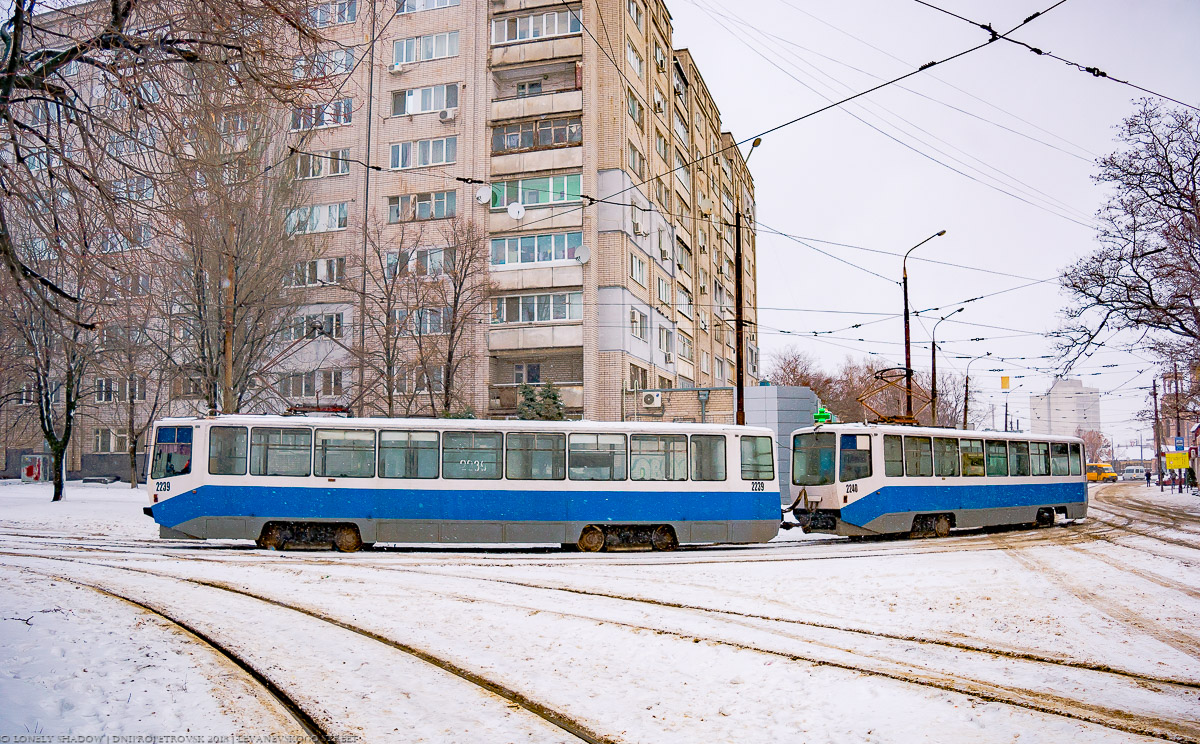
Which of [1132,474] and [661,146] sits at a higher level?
[661,146]

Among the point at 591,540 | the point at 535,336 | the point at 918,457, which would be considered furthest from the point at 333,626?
the point at 535,336

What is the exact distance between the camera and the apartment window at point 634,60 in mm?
39022

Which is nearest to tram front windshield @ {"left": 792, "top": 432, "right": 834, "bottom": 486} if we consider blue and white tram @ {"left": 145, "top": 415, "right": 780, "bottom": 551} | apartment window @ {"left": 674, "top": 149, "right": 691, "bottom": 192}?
blue and white tram @ {"left": 145, "top": 415, "right": 780, "bottom": 551}

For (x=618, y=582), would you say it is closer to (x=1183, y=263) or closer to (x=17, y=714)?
(x=17, y=714)

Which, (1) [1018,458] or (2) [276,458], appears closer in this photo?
(2) [276,458]

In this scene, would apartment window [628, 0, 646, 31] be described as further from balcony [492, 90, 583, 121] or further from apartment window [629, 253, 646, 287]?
apartment window [629, 253, 646, 287]

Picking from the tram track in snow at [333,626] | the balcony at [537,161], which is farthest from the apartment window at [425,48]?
the tram track in snow at [333,626]

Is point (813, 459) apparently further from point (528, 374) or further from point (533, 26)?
point (533, 26)

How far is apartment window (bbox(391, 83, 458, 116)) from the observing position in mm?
39219

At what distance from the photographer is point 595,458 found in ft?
59.2

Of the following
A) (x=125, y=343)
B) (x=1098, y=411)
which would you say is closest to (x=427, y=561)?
(x=125, y=343)

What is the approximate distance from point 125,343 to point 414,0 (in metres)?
20.3

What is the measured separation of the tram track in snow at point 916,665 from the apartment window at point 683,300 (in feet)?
117

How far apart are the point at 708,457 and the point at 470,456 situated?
15.4 feet
